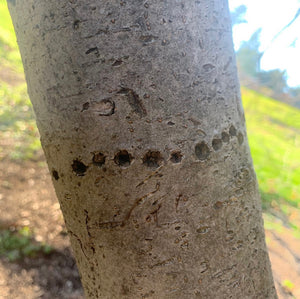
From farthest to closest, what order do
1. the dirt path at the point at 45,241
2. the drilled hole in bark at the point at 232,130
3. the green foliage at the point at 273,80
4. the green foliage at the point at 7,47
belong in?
the green foliage at the point at 7,47 < the green foliage at the point at 273,80 < the dirt path at the point at 45,241 < the drilled hole in bark at the point at 232,130

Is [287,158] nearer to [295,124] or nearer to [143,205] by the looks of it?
[295,124]

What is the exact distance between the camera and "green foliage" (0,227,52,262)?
7.01ft

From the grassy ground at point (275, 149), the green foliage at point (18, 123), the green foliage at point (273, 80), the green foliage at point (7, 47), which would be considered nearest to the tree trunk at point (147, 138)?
the green foliage at point (18, 123)

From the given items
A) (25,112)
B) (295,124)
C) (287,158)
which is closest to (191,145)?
(25,112)

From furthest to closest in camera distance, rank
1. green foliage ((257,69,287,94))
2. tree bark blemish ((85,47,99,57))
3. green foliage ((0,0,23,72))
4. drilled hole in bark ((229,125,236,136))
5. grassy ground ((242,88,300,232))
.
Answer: green foliage ((0,0,23,72)) → grassy ground ((242,88,300,232)) → green foliage ((257,69,287,94)) → drilled hole in bark ((229,125,236,136)) → tree bark blemish ((85,47,99,57))

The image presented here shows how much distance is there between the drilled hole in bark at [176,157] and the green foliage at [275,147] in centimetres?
359

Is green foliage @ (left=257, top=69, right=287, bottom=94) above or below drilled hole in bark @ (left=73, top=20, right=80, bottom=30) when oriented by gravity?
below

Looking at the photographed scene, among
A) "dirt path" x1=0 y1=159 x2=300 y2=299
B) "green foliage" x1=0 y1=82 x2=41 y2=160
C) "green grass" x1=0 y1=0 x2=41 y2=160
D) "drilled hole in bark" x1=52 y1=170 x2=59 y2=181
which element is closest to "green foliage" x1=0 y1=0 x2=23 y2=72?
"green grass" x1=0 y1=0 x2=41 y2=160

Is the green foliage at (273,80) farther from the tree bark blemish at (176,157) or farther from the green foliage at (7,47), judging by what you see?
the green foliage at (7,47)

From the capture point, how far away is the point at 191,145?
1.84 feet

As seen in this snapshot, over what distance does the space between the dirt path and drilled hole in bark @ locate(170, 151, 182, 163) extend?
1.90 m

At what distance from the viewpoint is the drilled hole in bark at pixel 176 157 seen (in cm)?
56

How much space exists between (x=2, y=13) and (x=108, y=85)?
6.69 m

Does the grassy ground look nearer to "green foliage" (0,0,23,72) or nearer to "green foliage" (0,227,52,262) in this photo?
"green foliage" (0,227,52,262)
